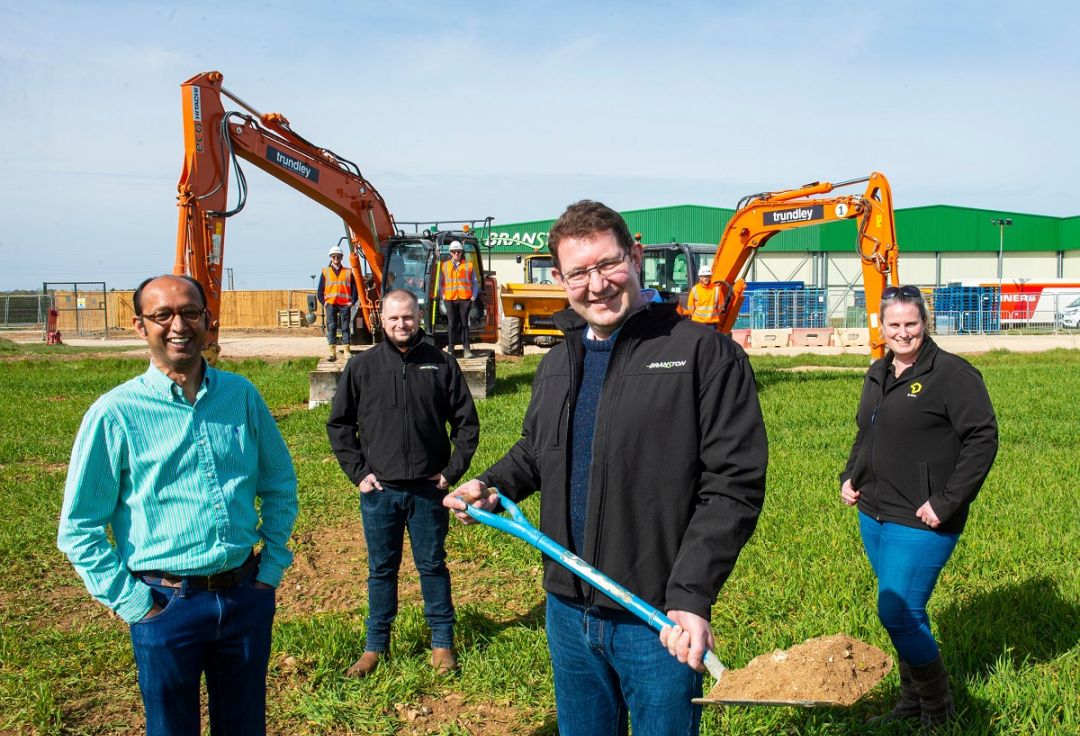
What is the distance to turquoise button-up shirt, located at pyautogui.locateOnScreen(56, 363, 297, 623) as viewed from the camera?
2.65m

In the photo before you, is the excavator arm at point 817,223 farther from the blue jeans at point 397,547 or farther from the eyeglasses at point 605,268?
the eyeglasses at point 605,268

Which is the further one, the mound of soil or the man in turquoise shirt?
the man in turquoise shirt

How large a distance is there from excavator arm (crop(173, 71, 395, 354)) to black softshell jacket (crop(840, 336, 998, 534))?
6.90 meters

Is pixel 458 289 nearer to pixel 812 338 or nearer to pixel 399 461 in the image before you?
pixel 399 461

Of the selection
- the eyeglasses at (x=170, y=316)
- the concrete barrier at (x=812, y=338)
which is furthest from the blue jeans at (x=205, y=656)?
the concrete barrier at (x=812, y=338)

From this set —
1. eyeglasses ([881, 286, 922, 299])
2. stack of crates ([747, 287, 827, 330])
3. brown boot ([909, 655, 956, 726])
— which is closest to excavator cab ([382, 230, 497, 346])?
eyeglasses ([881, 286, 922, 299])

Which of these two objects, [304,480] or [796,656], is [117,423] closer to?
[796,656]

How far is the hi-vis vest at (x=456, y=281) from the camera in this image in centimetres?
1488

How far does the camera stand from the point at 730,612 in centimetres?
495

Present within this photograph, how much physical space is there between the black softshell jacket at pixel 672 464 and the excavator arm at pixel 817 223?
9.38 meters

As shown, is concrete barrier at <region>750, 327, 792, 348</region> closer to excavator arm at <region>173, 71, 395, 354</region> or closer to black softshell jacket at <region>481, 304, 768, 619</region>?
excavator arm at <region>173, 71, 395, 354</region>

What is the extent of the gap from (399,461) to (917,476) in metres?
2.42

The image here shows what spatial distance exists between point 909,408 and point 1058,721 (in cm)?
142

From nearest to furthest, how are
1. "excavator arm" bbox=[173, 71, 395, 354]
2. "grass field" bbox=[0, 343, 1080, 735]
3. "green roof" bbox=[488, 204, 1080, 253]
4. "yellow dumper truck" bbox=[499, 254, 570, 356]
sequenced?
1. "grass field" bbox=[0, 343, 1080, 735]
2. "excavator arm" bbox=[173, 71, 395, 354]
3. "yellow dumper truck" bbox=[499, 254, 570, 356]
4. "green roof" bbox=[488, 204, 1080, 253]
